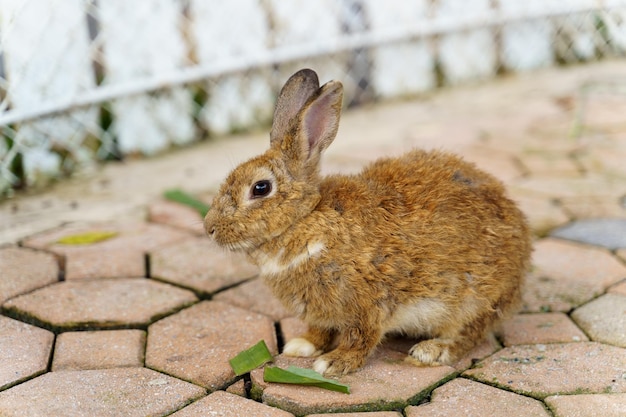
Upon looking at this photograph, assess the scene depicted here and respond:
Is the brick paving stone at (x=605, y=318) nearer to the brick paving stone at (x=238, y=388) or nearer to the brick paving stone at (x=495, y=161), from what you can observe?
the brick paving stone at (x=238, y=388)

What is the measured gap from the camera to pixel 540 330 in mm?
3107

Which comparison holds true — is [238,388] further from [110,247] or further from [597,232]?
[597,232]

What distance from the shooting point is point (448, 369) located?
2818mm

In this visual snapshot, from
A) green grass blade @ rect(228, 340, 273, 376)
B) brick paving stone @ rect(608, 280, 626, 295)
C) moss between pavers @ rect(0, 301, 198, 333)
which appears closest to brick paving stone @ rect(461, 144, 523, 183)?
brick paving stone @ rect(608, 280, 626, 295)

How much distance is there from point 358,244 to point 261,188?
0.39 meters

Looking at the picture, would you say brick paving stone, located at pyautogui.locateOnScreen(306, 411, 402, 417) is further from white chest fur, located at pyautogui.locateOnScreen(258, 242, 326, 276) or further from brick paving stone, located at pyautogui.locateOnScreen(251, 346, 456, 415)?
white chest fur, located at pyautogui.locateOnScreen(258, 242, 326, 276)

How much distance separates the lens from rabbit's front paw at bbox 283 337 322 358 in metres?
2.92

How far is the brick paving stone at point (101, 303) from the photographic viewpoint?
10.3ft

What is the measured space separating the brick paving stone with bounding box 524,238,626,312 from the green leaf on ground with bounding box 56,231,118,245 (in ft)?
6.68

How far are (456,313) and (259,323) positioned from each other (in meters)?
0.78

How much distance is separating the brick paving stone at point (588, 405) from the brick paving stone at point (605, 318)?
1.44 feet

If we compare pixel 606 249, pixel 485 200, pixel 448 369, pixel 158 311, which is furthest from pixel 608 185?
pixel 158 311

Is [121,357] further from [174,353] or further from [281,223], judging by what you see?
[281,223]

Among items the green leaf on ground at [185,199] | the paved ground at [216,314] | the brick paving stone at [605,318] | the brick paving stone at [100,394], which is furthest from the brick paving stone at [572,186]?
the brick paving stone at [100,394]
